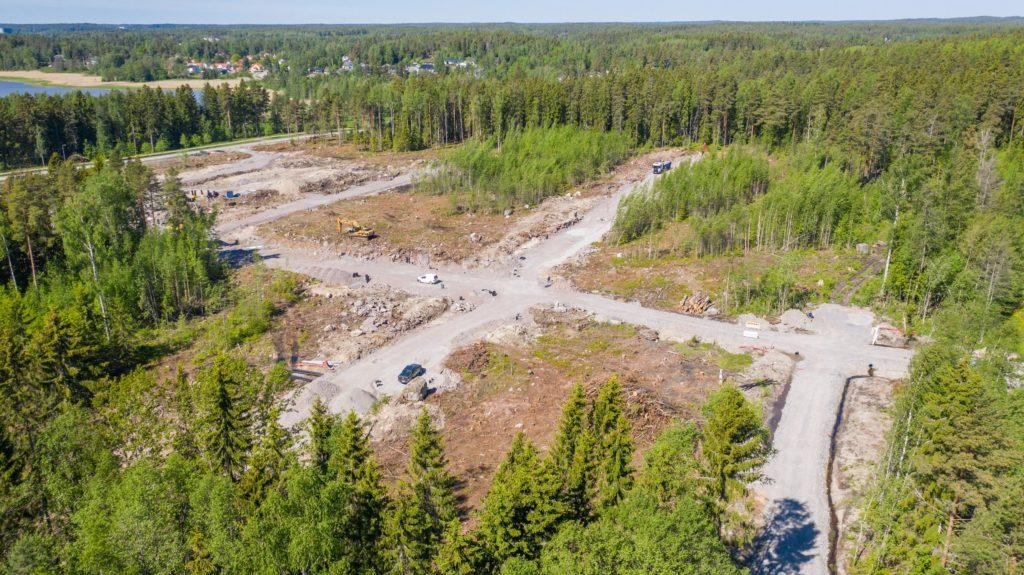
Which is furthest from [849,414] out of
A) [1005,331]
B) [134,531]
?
[134,531]

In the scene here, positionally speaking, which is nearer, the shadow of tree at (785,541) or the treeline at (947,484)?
the treeline at (947,484)

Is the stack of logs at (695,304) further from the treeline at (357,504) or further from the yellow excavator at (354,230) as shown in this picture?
the yellow excavator at (354,230)

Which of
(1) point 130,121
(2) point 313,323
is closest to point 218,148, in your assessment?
(1) point 130,121

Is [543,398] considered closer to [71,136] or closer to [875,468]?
[875,468]

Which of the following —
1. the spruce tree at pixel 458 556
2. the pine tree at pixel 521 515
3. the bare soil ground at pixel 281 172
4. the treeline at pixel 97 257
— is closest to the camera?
the spruce tree at pixel 458 556

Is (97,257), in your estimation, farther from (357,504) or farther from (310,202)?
(357,504)

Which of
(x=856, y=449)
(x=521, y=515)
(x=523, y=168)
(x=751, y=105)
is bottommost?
(x=856, y=449)

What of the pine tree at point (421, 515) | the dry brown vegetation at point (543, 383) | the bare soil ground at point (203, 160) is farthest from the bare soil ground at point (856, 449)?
the bare soil ground at point (203, 160)

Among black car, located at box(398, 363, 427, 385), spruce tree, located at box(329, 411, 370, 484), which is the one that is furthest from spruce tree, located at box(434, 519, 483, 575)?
black car, located at box(398, 363, 427, 385)
